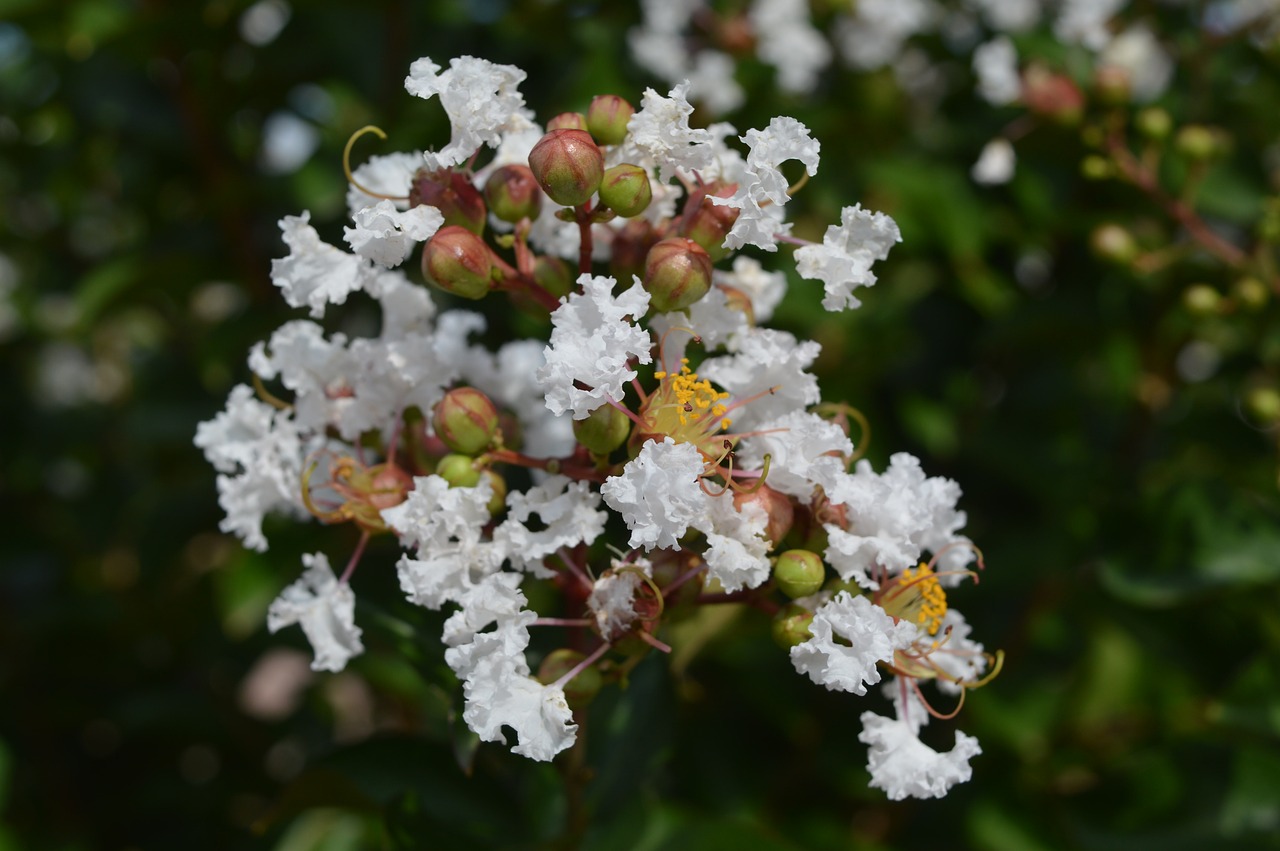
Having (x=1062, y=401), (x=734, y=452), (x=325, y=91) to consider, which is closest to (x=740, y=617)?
(x=734, y=452)

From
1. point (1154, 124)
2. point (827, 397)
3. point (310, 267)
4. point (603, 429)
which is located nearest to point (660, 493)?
point (603, 429)

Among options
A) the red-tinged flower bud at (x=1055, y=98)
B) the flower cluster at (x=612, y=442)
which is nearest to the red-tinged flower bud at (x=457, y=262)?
the flower cluster at (x=612, y=442)

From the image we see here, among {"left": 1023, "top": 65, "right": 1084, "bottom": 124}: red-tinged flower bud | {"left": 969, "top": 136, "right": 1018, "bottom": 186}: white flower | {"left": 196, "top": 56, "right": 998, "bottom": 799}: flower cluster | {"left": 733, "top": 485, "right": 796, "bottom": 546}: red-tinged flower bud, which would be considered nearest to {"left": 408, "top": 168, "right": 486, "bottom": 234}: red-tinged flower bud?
{"left": 196, "top": 56, "right": 998, "bottom": 799}: flower cluster

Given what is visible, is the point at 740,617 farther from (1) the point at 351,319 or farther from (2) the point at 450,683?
(1) the point at 351,319

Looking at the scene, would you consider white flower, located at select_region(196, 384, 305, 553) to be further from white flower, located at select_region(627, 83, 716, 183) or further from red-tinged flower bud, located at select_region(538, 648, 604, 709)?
white flower, located at select_region(627, 83, 716, 183)

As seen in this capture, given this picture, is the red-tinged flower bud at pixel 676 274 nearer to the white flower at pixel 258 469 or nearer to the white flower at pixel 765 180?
the white flower at pixel 765 180
